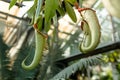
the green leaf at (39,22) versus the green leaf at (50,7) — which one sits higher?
the green leaf at (50,7)

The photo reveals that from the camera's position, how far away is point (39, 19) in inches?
26.5

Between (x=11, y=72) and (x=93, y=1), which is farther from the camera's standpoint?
(x=93, y=1)

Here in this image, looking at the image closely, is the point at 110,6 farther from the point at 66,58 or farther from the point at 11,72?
the point at 66,58


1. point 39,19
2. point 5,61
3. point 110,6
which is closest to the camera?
point 110,6

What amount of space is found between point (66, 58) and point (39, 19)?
3.46 m

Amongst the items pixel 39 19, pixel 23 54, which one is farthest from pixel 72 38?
pixel 39 19

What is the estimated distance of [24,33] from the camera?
5.02m

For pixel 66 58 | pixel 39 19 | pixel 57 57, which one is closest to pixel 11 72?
pixel 57 57

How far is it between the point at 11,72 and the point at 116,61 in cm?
180

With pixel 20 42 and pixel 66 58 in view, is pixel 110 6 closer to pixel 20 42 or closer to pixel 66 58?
pixel 66 58

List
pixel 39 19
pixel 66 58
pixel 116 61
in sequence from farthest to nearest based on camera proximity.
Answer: pixel 116 61 < pixel 66 58 < pixel 39 19

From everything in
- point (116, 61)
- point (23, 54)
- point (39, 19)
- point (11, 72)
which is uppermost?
point (39, 19)

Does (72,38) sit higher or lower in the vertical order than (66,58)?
higher

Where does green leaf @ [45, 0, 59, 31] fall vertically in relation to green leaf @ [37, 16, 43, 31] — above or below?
above
